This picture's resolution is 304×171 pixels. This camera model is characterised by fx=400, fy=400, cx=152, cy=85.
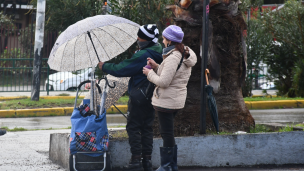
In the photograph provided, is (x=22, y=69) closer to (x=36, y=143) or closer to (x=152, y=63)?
(x=36, y=143)

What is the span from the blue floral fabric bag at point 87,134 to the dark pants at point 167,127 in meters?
0.63

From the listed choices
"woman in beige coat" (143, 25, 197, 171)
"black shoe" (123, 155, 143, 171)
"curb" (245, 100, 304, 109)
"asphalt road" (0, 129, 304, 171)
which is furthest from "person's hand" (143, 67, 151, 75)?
"curb" (245, 100, 304, 109)

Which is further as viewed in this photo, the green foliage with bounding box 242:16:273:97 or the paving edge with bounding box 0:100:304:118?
the green foliage with bounding box 242:16:273:97

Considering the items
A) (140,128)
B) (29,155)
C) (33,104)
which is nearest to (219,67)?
(140,128)

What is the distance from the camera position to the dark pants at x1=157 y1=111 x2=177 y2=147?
427 cm

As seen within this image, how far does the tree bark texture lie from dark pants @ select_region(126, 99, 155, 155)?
0.84 m

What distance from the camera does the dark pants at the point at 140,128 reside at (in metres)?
4.46

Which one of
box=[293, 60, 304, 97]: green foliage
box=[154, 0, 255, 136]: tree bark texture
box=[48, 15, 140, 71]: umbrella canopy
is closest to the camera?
box=[48, 15, 140, 71]: umbrella canopy

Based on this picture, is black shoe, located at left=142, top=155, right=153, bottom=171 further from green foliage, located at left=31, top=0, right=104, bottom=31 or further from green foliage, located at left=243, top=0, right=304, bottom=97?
green foliage, located at left=243, top=0, right=304, bottom=97

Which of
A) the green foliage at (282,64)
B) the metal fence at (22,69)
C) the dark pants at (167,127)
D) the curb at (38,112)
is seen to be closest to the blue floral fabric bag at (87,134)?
the dark pants at (167,127)

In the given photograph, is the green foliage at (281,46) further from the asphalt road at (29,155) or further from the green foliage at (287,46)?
the asphalt road at (29,155)

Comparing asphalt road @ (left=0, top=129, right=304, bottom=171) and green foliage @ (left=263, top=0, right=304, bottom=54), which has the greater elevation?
green foliage @ (left=263, top=0, right=304, bottom=54)

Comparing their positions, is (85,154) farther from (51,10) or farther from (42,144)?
(51,10)

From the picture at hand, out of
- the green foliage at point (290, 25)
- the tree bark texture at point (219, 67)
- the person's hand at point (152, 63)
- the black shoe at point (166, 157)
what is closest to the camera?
the person's hand at point (152, 63)
